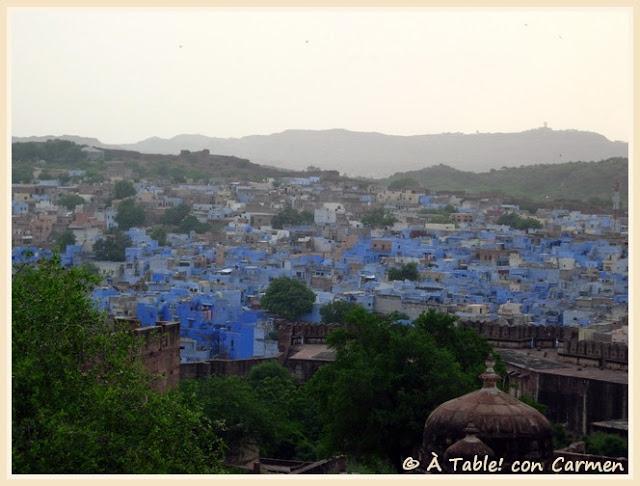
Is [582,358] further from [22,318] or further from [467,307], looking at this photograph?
[22,318]

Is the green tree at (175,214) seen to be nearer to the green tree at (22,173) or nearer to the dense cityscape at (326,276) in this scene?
the dense cityscape at (326,276)

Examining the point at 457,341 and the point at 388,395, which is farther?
the point at 457,341

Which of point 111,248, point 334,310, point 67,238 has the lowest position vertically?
point 334,310

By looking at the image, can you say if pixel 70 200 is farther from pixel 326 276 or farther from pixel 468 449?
pixel 468 449

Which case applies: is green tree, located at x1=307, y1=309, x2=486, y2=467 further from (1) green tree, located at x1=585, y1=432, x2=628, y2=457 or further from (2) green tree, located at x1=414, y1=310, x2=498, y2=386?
(1) green tree, located at x1=585, y1=432, x2=628, y2=457

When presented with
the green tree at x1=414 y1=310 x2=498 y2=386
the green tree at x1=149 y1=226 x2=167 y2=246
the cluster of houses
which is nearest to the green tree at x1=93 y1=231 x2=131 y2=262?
the cluster of houses

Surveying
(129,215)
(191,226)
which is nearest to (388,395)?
(191,226)
